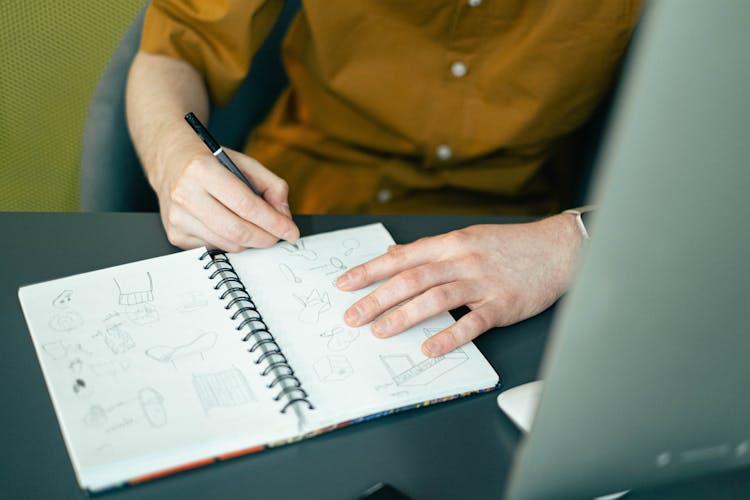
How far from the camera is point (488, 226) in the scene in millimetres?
865

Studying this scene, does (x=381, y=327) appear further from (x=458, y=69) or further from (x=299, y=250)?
(x=458, y=69)

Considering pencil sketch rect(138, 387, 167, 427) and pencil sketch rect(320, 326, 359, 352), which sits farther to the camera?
pencil sketch rect(320, 326, 359, 352)

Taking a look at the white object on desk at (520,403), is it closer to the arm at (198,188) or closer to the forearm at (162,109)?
the arm at (198,188)

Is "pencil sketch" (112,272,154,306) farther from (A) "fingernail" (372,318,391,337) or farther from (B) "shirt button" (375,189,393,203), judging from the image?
(B) "shirt button" (375,189,393,203)

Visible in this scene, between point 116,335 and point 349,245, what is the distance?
29 cm

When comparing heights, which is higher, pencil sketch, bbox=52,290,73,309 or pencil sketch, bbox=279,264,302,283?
pencil sketch, bbox=52,290,73,309

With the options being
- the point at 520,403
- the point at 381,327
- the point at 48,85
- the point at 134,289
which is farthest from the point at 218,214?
the point at 48,85

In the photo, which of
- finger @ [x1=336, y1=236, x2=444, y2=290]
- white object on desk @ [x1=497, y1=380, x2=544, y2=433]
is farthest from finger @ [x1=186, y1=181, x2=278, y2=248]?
white object on desk @ [x1=497, y1=380, x2=544, y2=433]

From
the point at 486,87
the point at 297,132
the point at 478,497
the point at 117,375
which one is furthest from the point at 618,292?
the point at 297,132

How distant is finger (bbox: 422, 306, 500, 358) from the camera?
0.72m

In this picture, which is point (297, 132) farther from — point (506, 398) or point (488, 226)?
point (506, 398)

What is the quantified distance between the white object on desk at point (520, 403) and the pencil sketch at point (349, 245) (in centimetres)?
25

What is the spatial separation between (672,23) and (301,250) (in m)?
0.58

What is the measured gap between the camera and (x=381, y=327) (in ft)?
2.40
